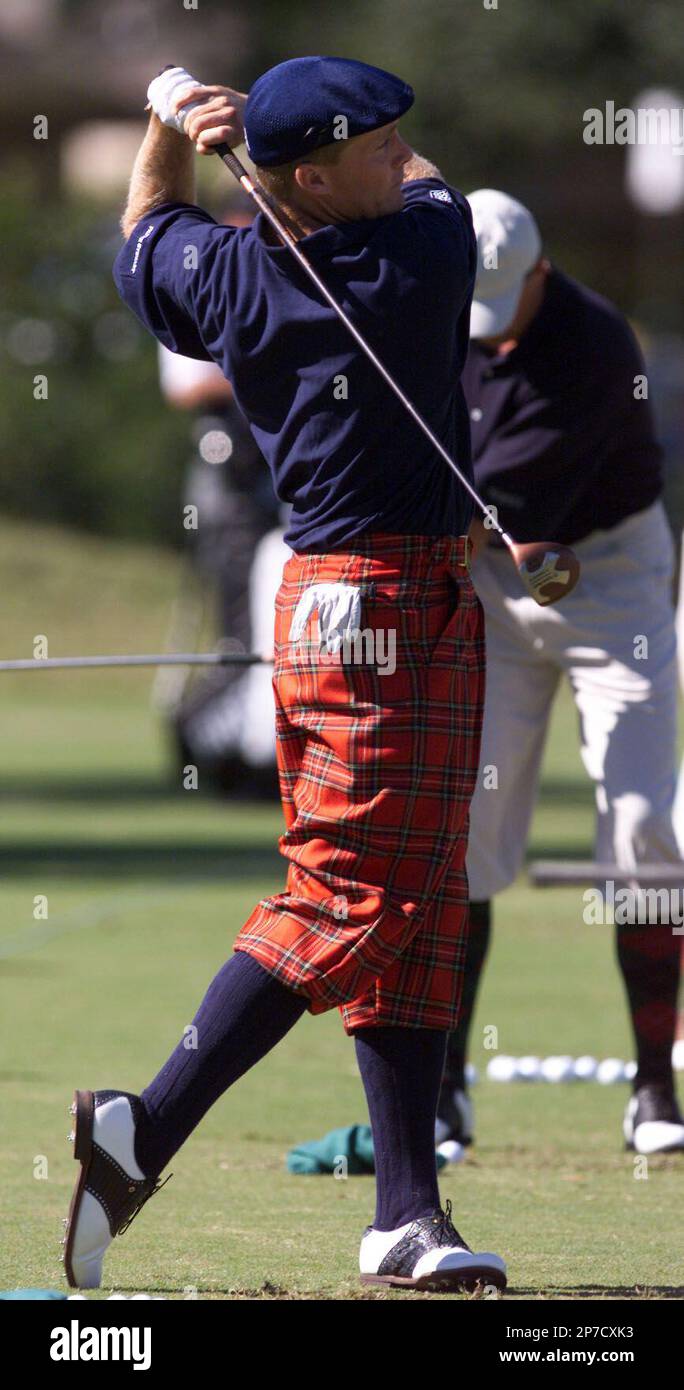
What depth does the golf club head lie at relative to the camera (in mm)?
4367

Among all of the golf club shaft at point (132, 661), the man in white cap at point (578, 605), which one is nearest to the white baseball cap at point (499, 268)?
the man in white cap at point (578, 605)

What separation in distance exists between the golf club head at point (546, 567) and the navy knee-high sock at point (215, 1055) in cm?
84

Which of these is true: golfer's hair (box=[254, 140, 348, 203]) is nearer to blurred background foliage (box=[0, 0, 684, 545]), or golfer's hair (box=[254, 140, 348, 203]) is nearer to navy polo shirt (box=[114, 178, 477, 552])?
navy polo shirt (box=[114, 178, 477, 552])

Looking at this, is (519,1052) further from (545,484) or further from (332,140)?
(332,140)

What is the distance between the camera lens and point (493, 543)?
5.98 m

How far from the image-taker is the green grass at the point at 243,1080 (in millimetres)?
4762

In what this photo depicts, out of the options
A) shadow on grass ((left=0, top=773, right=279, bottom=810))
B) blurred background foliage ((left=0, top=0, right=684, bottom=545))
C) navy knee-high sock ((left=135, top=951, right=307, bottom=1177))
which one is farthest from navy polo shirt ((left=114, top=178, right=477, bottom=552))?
blurred background foliage ((left=0, top=0, right=684, bottom=545))

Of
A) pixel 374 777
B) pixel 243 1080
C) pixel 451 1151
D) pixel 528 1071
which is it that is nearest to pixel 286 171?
pixel 374 777

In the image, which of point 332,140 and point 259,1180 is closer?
point 332,140

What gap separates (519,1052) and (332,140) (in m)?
3.83

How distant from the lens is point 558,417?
19.3 feet

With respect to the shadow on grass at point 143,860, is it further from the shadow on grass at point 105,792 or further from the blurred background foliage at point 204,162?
the blurred background foliage at point 204,162

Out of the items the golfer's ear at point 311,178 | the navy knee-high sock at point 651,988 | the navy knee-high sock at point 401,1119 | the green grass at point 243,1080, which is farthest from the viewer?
the navy knee-high sock at point 651,988
